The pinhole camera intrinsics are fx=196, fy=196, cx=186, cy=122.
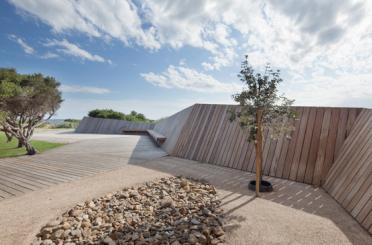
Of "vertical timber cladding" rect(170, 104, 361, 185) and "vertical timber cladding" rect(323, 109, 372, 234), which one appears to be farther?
"vertical timber cladding" rect(170, 104, 361, 185)

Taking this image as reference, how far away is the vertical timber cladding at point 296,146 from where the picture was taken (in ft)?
14.1

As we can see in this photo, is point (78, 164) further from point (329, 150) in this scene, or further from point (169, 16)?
point (329, 150)

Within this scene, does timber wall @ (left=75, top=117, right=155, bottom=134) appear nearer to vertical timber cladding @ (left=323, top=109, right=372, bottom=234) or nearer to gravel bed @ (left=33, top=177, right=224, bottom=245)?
gravel bed @ (left=33, top=177, right=224, bottom=245)

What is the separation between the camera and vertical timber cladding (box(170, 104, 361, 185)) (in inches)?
169

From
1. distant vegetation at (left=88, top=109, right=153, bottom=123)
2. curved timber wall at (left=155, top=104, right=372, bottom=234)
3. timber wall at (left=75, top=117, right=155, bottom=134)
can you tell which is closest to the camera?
curved timber wall at (left=155, top=104, right=372, bottom=234)

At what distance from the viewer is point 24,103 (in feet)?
24.3

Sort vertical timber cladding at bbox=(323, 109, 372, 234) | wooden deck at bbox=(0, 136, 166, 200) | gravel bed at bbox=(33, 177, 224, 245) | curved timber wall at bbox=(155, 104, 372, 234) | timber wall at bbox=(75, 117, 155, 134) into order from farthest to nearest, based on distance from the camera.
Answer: timber wall at bbox=(75, 117, 155, 134) → wooden deck at bbox=(0, 136, 166, 200) → curved timber wall at bbox=(155, 104, 372, 234) → vertical timber cladding at bbox=(323, 109, 372, 234) → gravel bed at bbox=(33, 177, 224, 245)

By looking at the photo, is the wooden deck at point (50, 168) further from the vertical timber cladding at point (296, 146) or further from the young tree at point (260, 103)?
the young tree at point (260, 103)

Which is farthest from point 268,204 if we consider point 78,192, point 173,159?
point 173,159

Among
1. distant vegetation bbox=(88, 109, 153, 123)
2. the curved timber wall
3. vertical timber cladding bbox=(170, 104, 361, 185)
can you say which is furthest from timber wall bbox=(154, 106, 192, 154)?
distant vegetation bbox=(88, 109, 153, 123)

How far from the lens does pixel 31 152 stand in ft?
24.7

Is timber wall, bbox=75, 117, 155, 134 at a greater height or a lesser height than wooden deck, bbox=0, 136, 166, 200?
greater

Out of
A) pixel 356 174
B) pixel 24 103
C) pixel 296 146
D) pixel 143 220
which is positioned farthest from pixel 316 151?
pixel 24 103

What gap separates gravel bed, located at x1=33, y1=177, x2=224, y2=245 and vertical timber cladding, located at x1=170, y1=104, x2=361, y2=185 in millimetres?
2042
